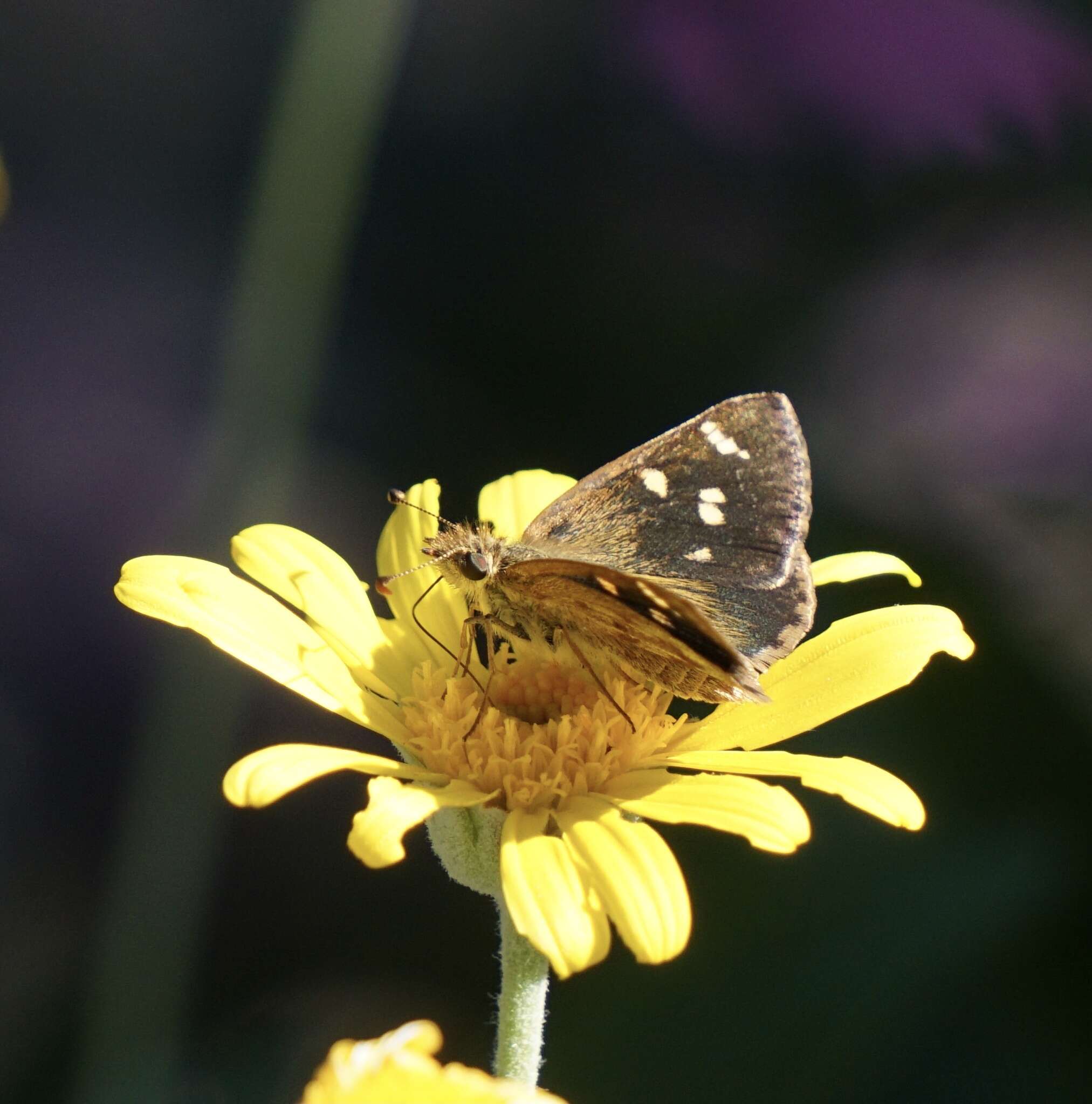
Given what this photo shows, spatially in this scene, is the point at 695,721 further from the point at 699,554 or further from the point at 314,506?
the point at 314,506

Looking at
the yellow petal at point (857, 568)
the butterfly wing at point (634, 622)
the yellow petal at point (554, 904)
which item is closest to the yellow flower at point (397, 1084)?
the yellow petal at point (554, 904)

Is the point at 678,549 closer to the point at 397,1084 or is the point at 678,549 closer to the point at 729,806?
the point at 729,806

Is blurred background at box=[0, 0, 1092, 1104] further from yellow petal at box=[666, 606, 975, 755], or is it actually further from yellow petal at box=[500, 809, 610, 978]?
yellow petal at box=[500, 809, 610, 978]

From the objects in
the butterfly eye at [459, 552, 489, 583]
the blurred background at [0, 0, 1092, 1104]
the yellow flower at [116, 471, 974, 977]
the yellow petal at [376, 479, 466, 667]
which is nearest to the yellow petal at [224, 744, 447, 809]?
the yellow flower at [116, 471, 974, 977]

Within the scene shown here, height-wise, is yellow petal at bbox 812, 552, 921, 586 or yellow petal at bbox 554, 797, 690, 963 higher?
yellow petal at bbox 812, 552, 921, 586

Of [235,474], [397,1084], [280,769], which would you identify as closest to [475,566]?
[280,769]

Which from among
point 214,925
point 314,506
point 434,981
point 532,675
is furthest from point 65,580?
point 532,675

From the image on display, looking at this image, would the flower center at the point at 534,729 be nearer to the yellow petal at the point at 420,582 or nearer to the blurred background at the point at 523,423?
the yellow petal at the point at 420,582
